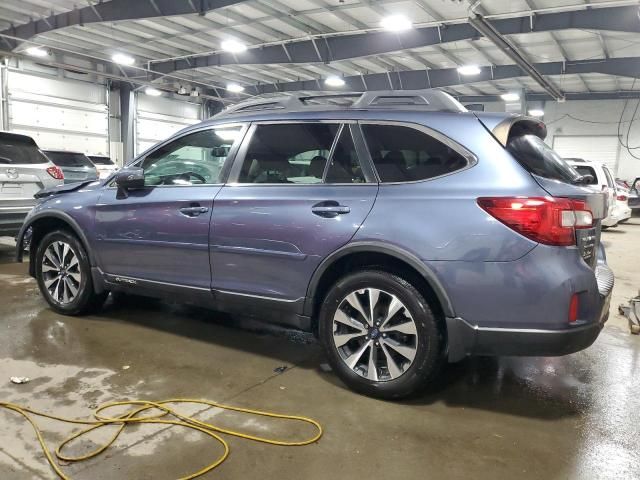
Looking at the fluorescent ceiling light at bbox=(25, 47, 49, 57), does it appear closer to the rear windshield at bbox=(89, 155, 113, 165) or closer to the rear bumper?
the rear windshield at bbox=(89, 155, 113, 165)

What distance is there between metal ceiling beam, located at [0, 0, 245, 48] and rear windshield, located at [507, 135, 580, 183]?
25.4 feet

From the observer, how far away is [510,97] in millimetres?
18453

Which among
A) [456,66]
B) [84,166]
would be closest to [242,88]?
[456,66]

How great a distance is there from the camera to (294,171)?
314 centimetres

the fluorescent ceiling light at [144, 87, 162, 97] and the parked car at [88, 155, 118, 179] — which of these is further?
the fluorescent ceiling light at [144, 87, 162, 97]

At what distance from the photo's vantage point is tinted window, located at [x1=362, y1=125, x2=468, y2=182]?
2654 mm

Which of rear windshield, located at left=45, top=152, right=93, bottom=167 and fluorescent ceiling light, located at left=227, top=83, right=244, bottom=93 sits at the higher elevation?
fluorescent ceiling light, located at left=227, top=83, right=244, bottom=93

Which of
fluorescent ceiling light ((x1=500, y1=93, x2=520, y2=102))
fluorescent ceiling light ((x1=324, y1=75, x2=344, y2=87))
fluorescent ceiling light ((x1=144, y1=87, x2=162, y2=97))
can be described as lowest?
fluorescent ceiling light ((x1=500, y1=93, x2=520, y2=102))

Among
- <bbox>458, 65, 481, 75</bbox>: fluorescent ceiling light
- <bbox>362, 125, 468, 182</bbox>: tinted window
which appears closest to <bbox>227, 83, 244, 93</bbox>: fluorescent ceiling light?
<bbox>458, 65, 481, 75</bbox>: fluorescent ceiling light

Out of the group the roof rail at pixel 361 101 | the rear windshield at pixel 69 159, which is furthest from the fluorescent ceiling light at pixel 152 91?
the roof rail at pixel 361 101

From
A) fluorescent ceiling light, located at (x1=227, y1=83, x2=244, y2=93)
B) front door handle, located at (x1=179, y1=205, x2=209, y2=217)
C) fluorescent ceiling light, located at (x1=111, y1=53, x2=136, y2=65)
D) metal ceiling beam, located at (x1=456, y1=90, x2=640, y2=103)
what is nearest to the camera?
front door handle, located at (x1=179, y1=205, x2=209, y2=217)

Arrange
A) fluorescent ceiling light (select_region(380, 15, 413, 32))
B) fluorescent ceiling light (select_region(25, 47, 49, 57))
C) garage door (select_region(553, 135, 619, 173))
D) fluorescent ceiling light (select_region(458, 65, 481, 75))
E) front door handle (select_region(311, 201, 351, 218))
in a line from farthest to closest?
garage door (select_region(553, 135, 619, 173))
fluorescent ceiling light (select_region(458, 65, 481, 75))
fluorescent ceiling light (select_region(25, 47, 49, 57))
fluorescent ceiling light (select_region(380, 15, 413, 32))
front door handle (select_region(311, 201, 351, 218))

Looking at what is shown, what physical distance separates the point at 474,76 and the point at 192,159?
13.8 meters

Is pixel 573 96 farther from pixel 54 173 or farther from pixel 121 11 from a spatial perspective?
pixel 54 173
